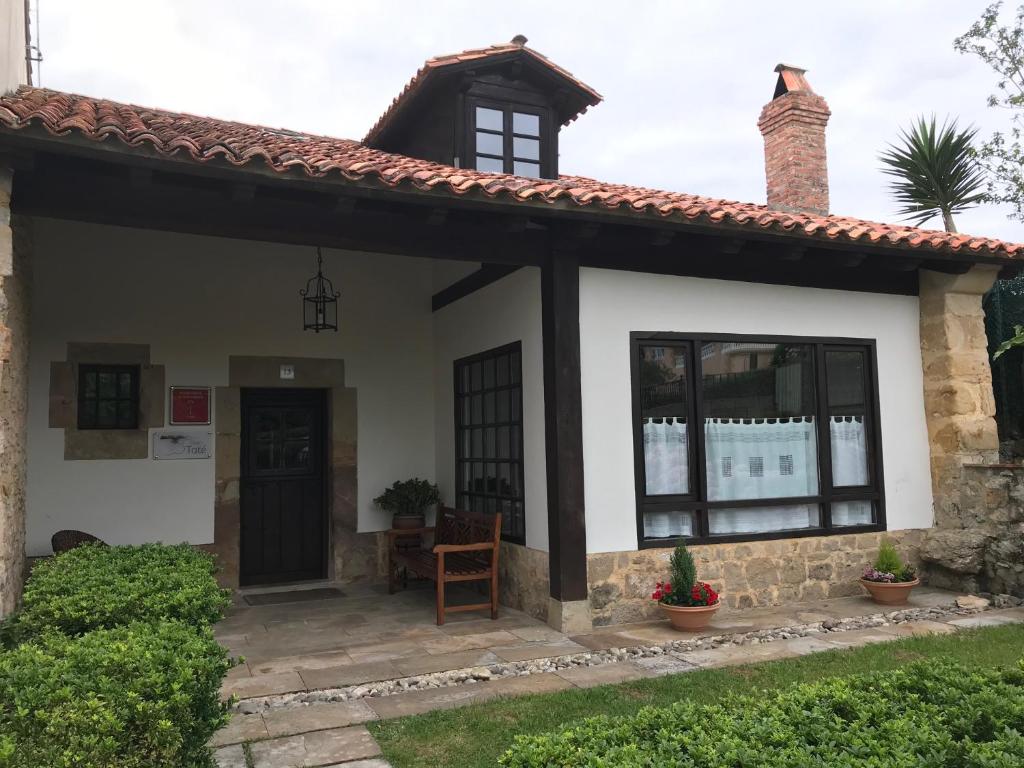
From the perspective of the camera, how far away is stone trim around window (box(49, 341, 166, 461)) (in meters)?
7.02

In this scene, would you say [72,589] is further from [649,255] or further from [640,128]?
[640,128]

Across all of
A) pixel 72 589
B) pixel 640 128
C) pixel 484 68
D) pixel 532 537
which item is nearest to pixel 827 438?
pixel 532 537

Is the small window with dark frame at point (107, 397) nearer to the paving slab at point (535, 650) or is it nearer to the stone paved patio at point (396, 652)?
the stone paved patio at point (396, 652)

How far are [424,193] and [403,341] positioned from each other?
3586mm

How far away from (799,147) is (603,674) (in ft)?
24.9

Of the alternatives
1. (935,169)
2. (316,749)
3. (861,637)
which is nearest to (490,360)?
(861,637)

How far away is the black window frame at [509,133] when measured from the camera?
774 cm

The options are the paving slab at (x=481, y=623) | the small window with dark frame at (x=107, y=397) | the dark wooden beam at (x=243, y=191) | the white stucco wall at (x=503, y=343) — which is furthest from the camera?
the small window with dark frame at (x=107, y=397)

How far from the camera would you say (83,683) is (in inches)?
97.1

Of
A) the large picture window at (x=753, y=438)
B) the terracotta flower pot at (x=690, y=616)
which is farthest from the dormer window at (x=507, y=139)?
the terracotta flower pot at (x=690, y=616)

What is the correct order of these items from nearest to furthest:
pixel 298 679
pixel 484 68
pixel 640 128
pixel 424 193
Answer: pixel 298 679, pixel 424 193, pixel 484 68, pixel 640 128

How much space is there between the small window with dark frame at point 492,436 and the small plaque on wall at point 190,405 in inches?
101

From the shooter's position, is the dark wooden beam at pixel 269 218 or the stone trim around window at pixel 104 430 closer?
the dark wooden beam at pixel 269 218

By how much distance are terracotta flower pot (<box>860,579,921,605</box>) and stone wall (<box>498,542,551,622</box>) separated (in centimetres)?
305
